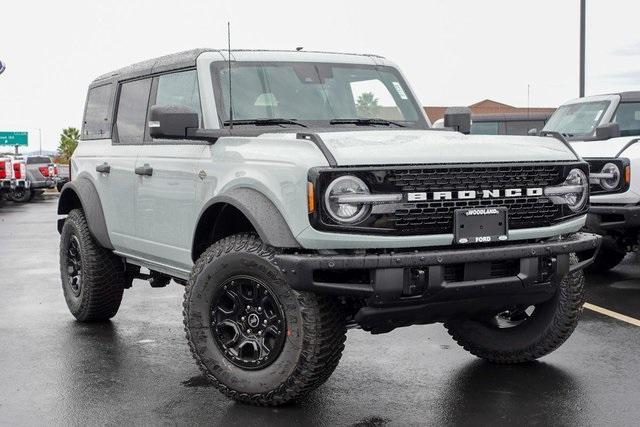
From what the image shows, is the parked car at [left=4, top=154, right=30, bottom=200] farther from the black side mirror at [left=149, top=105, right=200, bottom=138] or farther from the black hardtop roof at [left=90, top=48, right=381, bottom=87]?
the black side mirror at [left=149, top=105, right=200, bottom=138]

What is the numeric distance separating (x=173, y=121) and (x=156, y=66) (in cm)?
148

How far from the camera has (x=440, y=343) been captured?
6.50 m

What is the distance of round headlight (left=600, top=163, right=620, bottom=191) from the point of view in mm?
8492

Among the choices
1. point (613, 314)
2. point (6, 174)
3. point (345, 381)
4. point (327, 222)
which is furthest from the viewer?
point (6, 174)

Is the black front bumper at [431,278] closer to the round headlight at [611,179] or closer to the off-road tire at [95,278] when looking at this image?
the off-road tire at [95,278]

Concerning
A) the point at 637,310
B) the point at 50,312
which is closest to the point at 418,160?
the point at 637,310

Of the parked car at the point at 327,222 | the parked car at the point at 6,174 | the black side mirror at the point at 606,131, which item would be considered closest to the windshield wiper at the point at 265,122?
the parked car at the point at 327,222

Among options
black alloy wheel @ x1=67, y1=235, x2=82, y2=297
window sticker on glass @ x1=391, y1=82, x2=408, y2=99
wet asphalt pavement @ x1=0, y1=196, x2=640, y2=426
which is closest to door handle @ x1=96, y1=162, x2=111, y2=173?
black alloy wheel @ x1=67, y1=235, x2=82, y2=297

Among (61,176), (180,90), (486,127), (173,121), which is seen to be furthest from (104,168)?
(61,176)

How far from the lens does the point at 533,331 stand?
5613 mm

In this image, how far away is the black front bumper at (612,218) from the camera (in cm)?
824

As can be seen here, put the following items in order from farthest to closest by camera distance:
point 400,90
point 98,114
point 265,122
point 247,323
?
point 98,114, point 400,90, point 265,122, point 247,323

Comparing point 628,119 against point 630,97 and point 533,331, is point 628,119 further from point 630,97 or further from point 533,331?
point 533,331

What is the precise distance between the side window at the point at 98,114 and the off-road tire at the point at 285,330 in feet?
8.47
